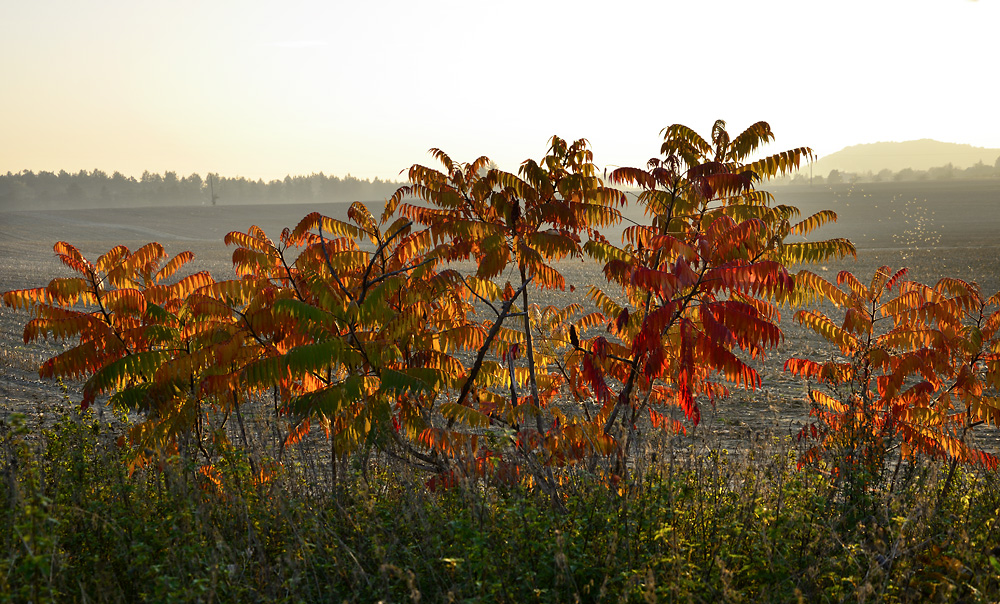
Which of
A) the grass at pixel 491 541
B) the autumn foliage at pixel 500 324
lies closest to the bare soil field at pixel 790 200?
the autumn foliage at pixel 500 324

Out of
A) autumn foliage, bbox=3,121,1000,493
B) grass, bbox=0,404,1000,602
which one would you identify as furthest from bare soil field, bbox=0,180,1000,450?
grass, bbox=0,404,1000,602

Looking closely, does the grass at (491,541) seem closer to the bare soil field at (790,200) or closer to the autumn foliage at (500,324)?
the autumn foliage at (500,324)

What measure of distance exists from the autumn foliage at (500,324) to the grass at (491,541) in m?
0.44

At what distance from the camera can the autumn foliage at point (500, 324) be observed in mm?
5059

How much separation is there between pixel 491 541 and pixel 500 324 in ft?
7.33

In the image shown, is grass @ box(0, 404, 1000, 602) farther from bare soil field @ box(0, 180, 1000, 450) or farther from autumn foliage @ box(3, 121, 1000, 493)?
bare soil field @ box(0, 180, 1000, 450)

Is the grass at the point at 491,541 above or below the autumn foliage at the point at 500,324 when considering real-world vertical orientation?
below

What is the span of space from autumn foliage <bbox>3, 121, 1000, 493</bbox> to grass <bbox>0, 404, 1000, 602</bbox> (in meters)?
0.44

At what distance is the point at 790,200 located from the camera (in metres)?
128

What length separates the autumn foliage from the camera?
5059mm

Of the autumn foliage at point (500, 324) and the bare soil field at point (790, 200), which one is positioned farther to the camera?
the bare soil field at point (790, 200)

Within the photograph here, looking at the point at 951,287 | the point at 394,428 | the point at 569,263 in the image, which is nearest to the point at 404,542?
the point at 394,428

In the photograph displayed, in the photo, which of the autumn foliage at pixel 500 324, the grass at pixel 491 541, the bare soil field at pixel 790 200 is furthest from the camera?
the bare soil field at pixel 790 200

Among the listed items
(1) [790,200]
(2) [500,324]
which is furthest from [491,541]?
(1) [790,200]
